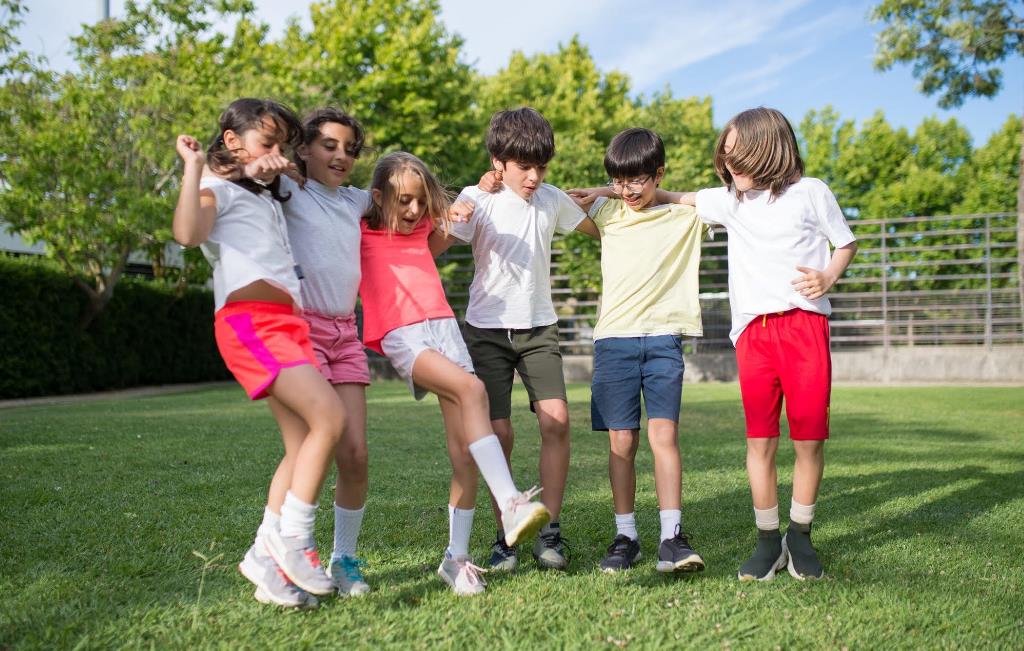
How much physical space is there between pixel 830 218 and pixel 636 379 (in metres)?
1.04

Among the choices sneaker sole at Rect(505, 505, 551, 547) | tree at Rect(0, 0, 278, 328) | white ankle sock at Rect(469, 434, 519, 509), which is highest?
tree at Rect(0, 0, 278, 328)

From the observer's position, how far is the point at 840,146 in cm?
3212

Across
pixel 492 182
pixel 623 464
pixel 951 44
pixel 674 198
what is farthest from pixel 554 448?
pixel 951 44

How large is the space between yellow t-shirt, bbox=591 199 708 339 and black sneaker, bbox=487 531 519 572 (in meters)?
1.01

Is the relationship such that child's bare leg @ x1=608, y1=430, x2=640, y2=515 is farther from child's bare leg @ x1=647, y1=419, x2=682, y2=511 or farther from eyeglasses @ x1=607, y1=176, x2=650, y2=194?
eyeglasses @ x1=607, y1=176, x2=650, y2=194

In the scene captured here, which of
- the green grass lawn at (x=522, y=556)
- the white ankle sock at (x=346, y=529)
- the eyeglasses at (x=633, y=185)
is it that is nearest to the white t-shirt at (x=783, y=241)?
the eyeglasses at (x=633, y=185)

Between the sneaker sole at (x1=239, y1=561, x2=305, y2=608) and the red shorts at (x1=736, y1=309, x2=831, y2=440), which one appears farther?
the red shorts at (x1=736, y1=309, x2=831, y2=440)

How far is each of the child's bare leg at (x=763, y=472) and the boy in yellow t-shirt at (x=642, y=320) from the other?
1.02ft

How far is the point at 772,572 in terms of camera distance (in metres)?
3.35

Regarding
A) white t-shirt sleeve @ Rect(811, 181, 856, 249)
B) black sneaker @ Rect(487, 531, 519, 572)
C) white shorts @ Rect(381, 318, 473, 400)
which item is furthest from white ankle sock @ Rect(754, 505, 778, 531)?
white shorts @ Rect(381, 318, 473, 400)

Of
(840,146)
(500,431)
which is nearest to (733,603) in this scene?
(500,431)

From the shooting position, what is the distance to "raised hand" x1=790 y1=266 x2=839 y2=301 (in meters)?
3.38

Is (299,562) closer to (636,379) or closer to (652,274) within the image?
(636,379)

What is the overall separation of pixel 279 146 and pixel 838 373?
16490 millimetres
